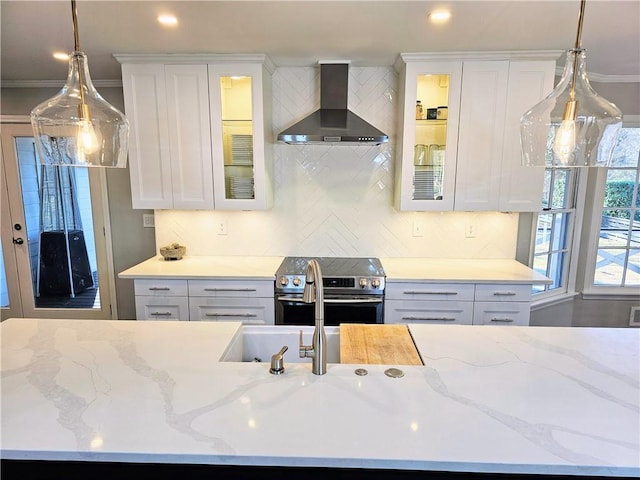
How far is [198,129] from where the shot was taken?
291 cm

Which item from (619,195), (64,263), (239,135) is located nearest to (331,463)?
(239,135)

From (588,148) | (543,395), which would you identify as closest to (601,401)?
(543,395)

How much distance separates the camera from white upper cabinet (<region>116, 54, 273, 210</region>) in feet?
9.27

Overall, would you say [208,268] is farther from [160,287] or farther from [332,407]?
[332,407]

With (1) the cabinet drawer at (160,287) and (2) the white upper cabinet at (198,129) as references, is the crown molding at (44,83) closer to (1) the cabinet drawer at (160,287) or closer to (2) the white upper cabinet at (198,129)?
(2) the white upper cabinet at (198,129)

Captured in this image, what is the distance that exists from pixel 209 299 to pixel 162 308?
1.23 feet

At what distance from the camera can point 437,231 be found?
330 centimetres

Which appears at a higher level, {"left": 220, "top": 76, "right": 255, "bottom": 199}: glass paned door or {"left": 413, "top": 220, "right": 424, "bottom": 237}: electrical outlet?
{"left": 220, "top": 76, "right": 255, "bottom": 199}: glass paned door

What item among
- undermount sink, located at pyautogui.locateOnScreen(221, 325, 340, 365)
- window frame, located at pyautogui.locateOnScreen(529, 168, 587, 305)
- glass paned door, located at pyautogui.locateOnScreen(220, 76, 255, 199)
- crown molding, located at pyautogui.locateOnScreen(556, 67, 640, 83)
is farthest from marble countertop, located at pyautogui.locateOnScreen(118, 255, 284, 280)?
crown molding, located at pyautogui.locateOnScreen(556, 67, 640, 83)

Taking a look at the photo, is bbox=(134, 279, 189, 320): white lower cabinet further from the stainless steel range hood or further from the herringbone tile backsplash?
the stainless steel range hood

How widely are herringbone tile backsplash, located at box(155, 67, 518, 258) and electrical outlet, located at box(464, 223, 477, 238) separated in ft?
0.11

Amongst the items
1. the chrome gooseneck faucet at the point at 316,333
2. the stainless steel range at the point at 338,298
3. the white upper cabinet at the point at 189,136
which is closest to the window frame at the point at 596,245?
the stainless steel range at the point at 338,298

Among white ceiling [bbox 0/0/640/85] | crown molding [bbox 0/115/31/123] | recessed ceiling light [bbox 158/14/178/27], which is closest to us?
white ceiling [bbox 0/0/640/85]

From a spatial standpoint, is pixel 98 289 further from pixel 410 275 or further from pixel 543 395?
pixel 543 395
